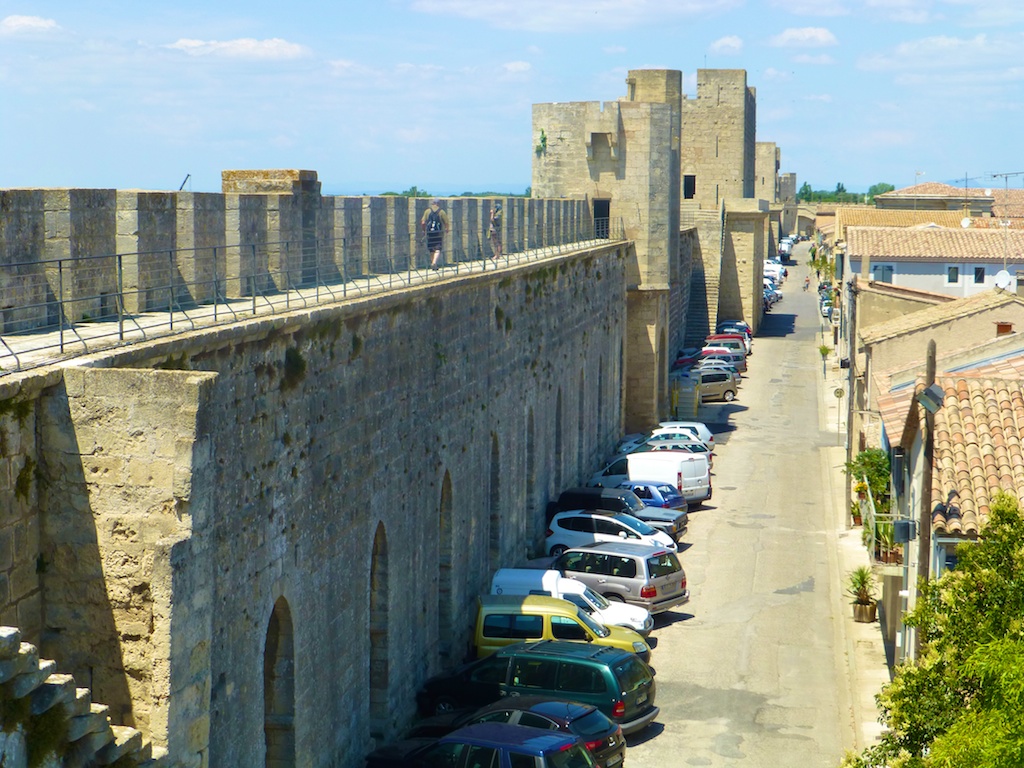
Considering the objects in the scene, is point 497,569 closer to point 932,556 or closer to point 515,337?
point 515,337

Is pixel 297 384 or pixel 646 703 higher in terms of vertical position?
pixel 297 384

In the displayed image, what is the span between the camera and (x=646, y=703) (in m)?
16.7

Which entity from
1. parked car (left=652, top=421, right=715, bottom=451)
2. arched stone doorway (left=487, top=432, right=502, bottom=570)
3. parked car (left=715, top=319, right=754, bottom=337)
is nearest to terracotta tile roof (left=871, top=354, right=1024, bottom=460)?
arched stone doorway (left=487, top=432, right=502, bottom=570)

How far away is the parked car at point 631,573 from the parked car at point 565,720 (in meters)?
6.20

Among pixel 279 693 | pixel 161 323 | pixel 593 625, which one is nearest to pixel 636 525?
pixel 593 625

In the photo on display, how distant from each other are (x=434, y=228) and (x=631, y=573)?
20.7 ft

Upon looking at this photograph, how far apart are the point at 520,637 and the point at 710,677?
2869mm

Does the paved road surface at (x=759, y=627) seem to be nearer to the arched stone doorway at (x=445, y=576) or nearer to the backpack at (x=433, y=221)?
the arched stone doorway at (x=445, y=576)

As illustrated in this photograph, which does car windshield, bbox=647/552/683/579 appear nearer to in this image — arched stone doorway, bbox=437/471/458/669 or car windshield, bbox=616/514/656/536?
car windshield, bbox=616/514/656/536

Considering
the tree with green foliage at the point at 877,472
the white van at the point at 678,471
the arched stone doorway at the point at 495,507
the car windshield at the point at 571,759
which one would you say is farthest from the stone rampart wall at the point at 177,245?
the white van at the point at 678,471

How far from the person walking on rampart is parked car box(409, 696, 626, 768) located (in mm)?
10686

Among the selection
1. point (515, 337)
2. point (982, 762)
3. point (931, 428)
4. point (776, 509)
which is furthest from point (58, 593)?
point (776, 509)

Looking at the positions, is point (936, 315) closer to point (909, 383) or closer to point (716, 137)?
point (909, 383)

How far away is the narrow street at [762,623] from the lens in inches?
663
